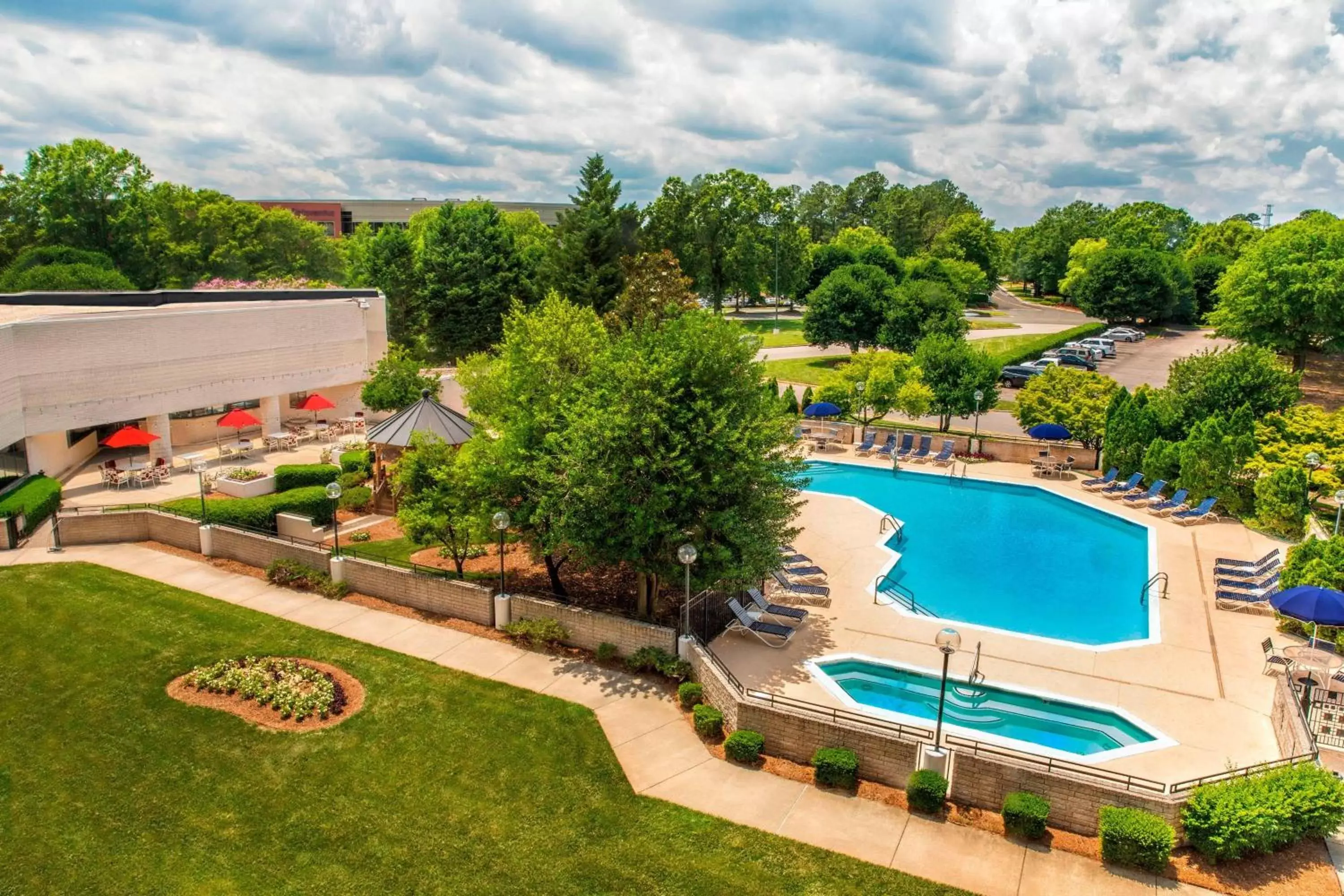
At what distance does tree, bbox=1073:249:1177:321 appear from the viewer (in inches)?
2955

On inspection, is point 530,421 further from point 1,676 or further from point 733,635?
point 1,676

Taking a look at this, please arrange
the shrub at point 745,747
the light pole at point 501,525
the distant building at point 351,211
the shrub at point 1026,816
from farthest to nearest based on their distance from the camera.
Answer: the distant building at point 351,211 → the light pole at point 501,525 → the shrub at point 745,747 → the shrub at point 1026,816

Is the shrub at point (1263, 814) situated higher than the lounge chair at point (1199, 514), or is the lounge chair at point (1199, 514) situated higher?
the lounge chair at point (1199, 514)

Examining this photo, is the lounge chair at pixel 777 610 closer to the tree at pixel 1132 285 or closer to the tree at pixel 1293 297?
the tree at pixel 1293 297

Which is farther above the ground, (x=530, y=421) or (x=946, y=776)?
(x=530, y=421)

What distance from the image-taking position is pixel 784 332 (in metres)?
77.0

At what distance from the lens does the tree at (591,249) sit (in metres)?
50.0

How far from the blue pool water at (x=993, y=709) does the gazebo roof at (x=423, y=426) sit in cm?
1446

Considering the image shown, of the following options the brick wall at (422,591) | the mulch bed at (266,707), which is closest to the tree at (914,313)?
the brick wall at (422,591)

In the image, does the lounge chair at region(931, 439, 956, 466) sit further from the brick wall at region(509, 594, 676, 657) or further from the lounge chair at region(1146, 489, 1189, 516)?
the brick wall at region(509, 594, 676, 657)

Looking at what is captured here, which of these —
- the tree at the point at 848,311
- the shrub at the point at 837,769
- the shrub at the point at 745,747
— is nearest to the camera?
the shrub at the point at 837,769

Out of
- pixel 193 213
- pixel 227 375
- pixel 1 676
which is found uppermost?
pixel 193 213

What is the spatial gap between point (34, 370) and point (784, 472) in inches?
980

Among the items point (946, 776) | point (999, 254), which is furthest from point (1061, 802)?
point (999, 254)
